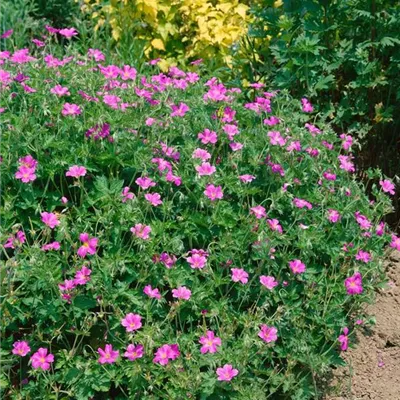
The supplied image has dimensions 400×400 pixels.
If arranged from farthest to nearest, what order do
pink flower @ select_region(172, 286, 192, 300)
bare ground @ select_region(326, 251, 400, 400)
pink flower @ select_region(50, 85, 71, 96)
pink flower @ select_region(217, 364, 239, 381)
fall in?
bare ground @ select_region(326, 251, 400, 400)
pink flower @ select_region(50, 85, 71, 96)
pink flower @ select_region(172, 286, 192, 300)
pink flower @ select_region(217, 364, 239, 381)

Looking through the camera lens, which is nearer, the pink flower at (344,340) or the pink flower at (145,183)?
the pink flower at (145,183)

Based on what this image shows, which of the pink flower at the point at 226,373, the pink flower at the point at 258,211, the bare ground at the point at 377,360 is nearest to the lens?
the pink flower at the point at 226,373

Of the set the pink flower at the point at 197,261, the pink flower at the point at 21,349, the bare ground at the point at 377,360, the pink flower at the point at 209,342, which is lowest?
the bare ground at the point at 377,360

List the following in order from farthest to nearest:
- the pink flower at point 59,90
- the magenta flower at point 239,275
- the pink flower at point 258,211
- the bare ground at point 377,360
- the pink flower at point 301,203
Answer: the bare ground at point 377,360
the pink flower at point 59,90
the pink flower at point 301,203
the pink flower at point 258,211
the magenta flower at point 239,275

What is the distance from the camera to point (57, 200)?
9.68 ft

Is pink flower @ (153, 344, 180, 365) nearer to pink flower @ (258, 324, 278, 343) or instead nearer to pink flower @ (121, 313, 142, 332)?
pink flower @ (121, 313, 142, 332)

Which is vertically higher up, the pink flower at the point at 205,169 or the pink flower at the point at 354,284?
the pink flower at the point at 205,169

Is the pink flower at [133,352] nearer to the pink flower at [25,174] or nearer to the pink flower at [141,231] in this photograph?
the pink flower at [141,231]

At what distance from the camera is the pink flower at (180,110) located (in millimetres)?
3199

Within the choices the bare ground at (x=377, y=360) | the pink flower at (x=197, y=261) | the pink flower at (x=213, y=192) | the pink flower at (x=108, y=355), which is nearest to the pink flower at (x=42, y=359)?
the pink flower at (x=108, y=355)

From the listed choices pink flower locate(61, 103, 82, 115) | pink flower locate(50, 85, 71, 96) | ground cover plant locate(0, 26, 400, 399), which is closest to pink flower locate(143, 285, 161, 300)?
ground cover plant locate(0, 26, 400, 399)

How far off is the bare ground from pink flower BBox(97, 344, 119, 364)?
2.87 ft

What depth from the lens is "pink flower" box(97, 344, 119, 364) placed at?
8.59ft

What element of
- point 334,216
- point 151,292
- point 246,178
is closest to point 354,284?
point 334,216
